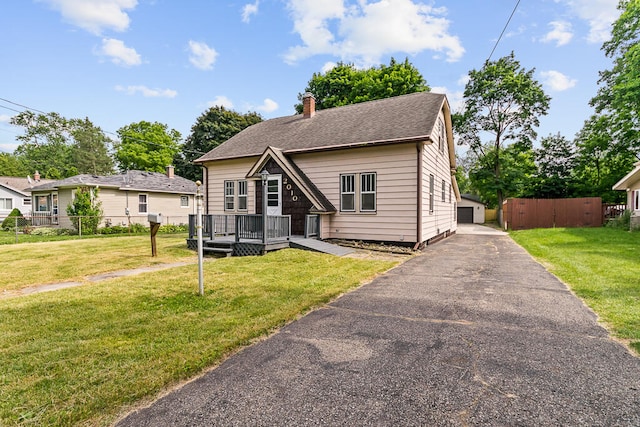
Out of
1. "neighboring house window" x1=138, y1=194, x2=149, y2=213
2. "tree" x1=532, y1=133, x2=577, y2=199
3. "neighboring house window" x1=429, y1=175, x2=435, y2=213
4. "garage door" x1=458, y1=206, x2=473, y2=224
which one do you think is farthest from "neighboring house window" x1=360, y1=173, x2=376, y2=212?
"tree" x1=532, y1=133, x2=577, y2=199

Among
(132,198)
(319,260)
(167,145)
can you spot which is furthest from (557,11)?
(167,145)

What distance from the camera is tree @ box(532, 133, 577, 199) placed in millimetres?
31953

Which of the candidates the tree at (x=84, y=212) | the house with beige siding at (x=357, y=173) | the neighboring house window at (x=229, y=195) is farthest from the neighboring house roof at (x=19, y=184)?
the house with beige siding at (x=357, y=173)

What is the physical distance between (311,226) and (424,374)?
9070mm

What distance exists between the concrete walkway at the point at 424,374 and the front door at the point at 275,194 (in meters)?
8.31

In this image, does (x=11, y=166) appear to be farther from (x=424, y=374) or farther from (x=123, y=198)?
(x=424, y=374)

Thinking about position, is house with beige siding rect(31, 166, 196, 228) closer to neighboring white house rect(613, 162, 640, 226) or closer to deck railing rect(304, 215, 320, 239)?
deck railing rect(304, 215, 320, 239)

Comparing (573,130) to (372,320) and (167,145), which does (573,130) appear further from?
(167,145)

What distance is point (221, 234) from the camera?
503 inches

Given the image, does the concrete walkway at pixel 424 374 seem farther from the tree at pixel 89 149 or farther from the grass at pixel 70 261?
the tree at pixel 89 149

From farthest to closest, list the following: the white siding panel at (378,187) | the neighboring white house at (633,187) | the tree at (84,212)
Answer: the tree at (84,212) → the neighboring white house at (633,187) → the white siding panel at (378,187)

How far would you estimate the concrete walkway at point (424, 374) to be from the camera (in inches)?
88.0

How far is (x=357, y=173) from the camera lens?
39.5 ft

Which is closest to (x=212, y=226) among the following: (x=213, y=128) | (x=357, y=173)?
(x=357, y=173)
